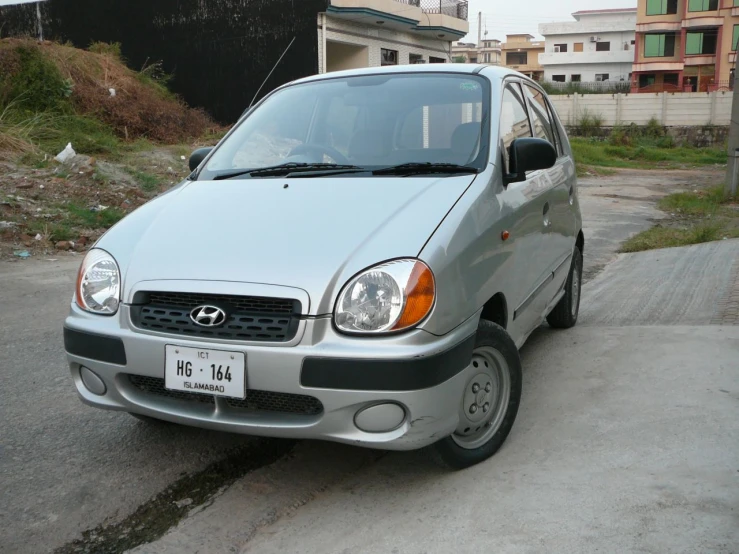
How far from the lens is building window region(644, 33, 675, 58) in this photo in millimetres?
53628

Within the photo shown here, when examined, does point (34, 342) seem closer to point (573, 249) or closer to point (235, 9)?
point (573, 249)

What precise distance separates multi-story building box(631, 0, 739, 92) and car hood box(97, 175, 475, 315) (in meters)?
52.6

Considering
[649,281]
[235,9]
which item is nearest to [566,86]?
[235,9]

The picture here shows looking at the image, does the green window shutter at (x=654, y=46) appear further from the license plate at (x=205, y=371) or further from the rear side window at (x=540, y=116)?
the license plate at (x=205, y=371)

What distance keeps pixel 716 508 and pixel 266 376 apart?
1630 mm

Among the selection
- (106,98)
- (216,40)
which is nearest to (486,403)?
(106,98)

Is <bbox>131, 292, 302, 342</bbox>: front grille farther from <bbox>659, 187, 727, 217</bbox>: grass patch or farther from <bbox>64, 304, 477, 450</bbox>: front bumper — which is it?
<bbox>659, 187, 727, 217</bbox>: grass patch

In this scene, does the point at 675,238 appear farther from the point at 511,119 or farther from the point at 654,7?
the point at 654,7

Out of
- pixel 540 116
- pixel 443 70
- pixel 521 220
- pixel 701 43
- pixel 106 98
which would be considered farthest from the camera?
pixel 701 43

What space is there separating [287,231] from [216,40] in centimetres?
2100

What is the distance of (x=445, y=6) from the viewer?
26.2 metres

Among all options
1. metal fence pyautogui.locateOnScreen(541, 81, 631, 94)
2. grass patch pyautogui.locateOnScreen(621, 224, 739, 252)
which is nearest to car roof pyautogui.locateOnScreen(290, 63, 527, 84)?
grass patch pyautogui.locateOnScreen(621, 224, 739, 252)

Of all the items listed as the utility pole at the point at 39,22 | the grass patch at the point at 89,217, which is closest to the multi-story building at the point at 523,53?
the utility pole at the point at 39,22

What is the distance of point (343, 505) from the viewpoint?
2910 mm
